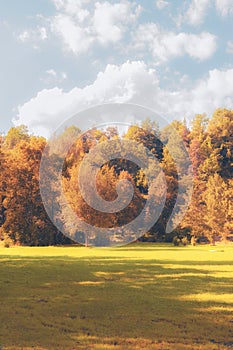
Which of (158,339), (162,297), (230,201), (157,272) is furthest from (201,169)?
(158,339)

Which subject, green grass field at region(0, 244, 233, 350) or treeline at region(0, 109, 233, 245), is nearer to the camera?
green grass field at region(0, 244, 233, 350)

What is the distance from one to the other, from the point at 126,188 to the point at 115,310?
50.3 meters

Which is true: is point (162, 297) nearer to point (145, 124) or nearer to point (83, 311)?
point (83, 311)

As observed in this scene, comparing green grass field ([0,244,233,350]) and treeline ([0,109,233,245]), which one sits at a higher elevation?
treeline ([0,109,233,245])

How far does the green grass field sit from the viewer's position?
962cm

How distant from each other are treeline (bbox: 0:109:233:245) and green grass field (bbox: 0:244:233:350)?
31.8 metres

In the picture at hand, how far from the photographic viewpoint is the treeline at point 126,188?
54844 millimetres

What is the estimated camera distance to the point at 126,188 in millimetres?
63031

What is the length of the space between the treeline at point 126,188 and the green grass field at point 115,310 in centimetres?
3179

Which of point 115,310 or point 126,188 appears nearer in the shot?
point 115,310

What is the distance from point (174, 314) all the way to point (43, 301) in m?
4.80

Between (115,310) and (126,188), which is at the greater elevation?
(126,188)

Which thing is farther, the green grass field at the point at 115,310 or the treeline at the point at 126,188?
the treeline at the point at 126,188

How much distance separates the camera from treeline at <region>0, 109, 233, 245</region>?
54.8 metres
